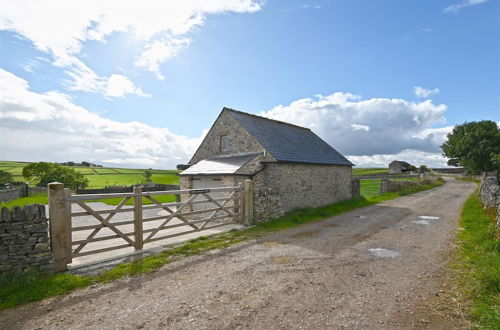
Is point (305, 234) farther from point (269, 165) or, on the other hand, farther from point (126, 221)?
point (126, 221)

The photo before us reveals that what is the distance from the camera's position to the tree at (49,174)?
3603 cm

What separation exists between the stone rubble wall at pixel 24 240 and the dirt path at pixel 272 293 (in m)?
1.23

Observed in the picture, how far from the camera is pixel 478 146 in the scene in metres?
20.0

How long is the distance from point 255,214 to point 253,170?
3.10m

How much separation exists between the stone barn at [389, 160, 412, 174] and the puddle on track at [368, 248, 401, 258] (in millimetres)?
70036

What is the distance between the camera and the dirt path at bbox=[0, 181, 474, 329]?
3.81 m

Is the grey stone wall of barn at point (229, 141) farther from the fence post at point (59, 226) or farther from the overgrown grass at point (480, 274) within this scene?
the fence post at point (59, 226)

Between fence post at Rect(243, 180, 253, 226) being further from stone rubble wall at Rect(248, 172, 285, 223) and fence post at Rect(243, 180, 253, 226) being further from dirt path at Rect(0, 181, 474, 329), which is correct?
dirt path at Rect(0, 181, 474, 329)

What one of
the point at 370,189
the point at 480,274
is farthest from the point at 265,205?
the point at 370,189

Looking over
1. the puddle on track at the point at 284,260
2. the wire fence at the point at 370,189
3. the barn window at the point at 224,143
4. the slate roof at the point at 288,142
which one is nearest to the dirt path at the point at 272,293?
the puddle on track at the point at 284,260

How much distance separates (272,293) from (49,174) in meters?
44.7

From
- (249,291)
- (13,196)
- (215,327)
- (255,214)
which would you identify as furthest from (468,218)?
(13,196)

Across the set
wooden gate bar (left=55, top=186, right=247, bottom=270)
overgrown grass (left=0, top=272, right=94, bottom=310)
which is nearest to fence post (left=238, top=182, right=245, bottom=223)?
wooden gate bar (left=55, top=186, right=247, bottom=270)

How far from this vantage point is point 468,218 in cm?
1124
